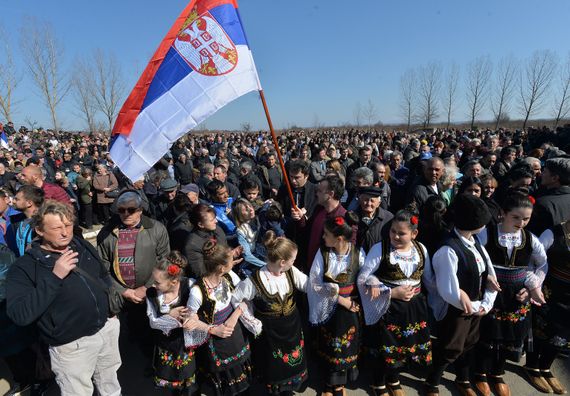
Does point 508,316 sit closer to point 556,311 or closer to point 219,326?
point 556,311

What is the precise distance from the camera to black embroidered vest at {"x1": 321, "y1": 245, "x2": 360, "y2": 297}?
2.59 meters

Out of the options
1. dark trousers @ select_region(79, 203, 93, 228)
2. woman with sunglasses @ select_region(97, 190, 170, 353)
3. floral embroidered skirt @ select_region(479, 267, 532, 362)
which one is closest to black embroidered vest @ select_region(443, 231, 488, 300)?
floral embroidered skirt @ select_region(479, 267, 532, 362)

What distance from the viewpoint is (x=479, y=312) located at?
8.31 ft

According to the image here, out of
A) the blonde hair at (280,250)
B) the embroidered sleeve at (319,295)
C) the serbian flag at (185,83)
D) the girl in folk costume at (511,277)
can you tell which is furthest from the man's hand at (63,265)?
the girl in folk costume at (511,277)

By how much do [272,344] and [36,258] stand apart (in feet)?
5.89

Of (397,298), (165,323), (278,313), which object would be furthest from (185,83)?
(397,298)

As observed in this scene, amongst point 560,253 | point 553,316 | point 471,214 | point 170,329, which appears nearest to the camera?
point 471,214

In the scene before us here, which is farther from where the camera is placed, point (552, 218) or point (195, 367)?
point (552, 218)

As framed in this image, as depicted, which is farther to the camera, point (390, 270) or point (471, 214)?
point (390, 270)

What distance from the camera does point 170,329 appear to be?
8.26ft

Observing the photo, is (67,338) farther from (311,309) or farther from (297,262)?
(297,262)

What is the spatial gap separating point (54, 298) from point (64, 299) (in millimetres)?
115

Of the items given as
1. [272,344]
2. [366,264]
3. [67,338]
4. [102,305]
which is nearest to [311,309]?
[272,344]

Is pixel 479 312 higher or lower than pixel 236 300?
lower
